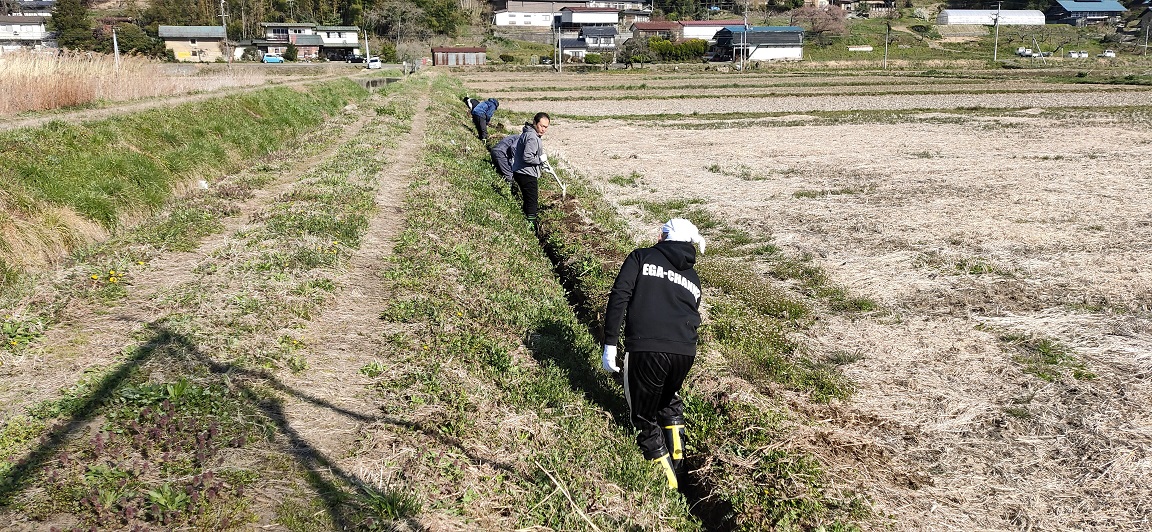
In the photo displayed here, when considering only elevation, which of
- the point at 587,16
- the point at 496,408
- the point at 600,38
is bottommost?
the point at 496,408

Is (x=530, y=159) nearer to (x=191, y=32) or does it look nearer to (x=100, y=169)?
(x=100, y=169)

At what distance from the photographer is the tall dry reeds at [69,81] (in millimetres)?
14939

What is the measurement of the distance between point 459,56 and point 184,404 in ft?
280

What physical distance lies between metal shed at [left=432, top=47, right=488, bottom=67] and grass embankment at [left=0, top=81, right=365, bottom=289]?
67.9 metres

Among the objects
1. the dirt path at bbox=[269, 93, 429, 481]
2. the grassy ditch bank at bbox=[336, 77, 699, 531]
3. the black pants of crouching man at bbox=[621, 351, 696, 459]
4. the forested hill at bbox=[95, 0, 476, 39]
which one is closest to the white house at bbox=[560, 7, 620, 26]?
the forested hill at bbox=[95, 0, 476, 39]

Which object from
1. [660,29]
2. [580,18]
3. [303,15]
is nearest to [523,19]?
[580,18]

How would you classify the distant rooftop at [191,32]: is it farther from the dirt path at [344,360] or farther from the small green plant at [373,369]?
the small green plant at [373,369]

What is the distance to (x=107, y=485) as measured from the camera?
3.62 meters

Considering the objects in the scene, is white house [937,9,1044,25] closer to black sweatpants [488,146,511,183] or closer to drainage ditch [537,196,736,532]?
black sweatpants [488,146,511,183]

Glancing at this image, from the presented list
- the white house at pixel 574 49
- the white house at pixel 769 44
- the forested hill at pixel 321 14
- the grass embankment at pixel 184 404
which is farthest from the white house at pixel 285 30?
the grass embankment at pixel 184 404

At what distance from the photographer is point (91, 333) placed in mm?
5660

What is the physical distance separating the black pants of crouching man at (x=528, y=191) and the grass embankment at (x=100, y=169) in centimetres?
603

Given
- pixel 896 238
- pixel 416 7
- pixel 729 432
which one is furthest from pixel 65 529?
pixel 416 7

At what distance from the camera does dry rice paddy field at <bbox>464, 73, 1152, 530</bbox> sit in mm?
4727
